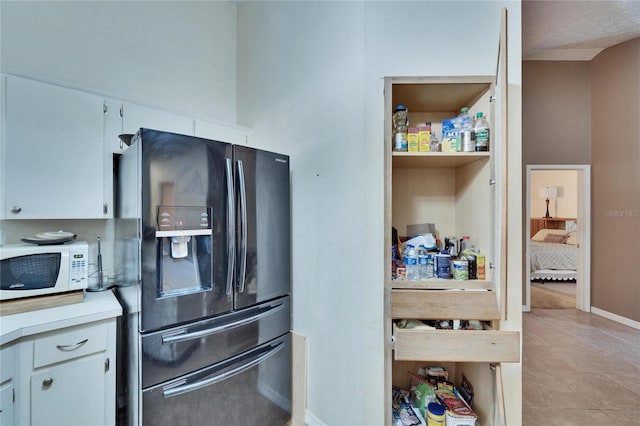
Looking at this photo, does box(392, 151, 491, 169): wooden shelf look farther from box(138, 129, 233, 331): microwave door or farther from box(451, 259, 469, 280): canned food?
box(138, 129, 233, 331): microwave door

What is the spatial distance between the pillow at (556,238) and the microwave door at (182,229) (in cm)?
723

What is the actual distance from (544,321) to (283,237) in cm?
369

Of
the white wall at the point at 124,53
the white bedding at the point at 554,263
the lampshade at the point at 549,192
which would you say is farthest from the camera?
the lampshade at the point at 549,192

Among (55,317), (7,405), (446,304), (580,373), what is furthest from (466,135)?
(580,373)

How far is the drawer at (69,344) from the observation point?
1.26 m

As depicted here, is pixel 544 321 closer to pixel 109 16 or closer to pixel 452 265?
pixel 452 265

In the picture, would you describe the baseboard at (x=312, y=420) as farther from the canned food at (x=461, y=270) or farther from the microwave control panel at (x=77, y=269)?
the microwave control panel at (x=77, y=269)

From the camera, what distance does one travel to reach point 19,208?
1472 mm

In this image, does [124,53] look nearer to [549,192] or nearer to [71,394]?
[71,394]

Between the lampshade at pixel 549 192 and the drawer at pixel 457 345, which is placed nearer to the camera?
the drawer at pixel 457 345

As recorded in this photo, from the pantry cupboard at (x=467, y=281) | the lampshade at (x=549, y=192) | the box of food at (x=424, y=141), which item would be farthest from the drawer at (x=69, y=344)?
the lampshade at (x=549, y=192)

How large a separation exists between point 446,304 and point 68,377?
175 centimetres

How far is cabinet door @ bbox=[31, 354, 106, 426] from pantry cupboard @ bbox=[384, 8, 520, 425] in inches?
54.1

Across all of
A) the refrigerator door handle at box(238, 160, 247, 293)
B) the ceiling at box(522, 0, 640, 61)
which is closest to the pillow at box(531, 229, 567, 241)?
the ceiling at box(522, 0, 640, 61)
